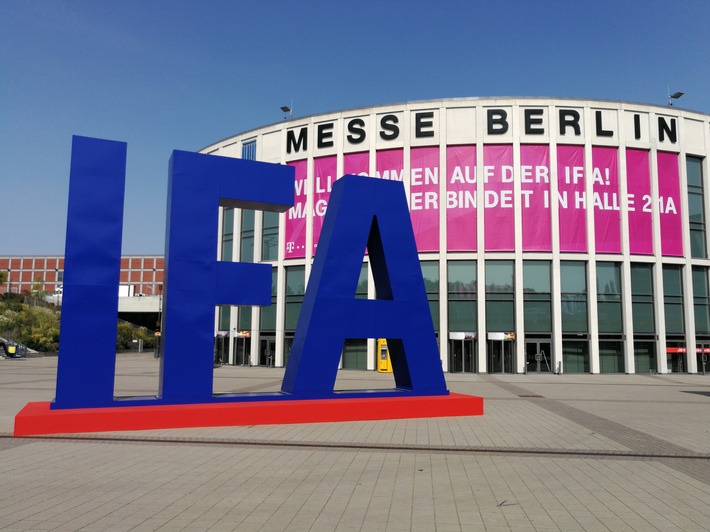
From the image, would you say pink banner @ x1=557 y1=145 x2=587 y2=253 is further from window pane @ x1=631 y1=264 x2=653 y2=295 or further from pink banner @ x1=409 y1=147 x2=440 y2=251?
pink banner @ x1=409 y1=147 x2=440 y2=251

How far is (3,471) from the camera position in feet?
25.2

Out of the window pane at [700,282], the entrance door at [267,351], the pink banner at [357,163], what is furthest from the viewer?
the entrance door at [267,351]

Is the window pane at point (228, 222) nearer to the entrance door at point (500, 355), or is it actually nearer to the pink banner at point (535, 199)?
the entrance door at point (500, 355)

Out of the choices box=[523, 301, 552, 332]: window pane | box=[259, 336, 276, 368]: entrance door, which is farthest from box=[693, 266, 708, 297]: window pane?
box=[259, 336, 276, 368]: entrance door

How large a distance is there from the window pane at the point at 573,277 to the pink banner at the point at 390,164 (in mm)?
10915

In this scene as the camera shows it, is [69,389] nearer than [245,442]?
No

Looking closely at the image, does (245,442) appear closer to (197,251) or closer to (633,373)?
(197,251)

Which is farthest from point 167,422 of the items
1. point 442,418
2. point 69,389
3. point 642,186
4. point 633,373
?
point 642,186

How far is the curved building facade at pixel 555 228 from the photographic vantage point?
33031mm

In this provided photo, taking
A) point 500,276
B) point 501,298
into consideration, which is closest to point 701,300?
point 501,298

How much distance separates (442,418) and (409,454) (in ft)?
13.2

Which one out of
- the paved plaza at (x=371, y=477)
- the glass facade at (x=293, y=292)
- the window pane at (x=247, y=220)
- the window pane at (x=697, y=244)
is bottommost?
the paved plaza at (x=371, y=477)

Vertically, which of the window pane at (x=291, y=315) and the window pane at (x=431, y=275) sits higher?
the window pane at (x=431, y=275)

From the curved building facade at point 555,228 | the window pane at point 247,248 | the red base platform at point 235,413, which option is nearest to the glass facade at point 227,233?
the window pane at point 247,248
